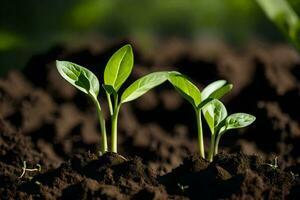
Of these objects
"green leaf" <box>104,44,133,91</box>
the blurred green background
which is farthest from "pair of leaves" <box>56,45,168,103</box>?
the blurred green background

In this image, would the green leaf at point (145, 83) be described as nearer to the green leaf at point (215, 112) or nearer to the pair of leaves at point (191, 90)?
the pair of leaves at point (191, 90)

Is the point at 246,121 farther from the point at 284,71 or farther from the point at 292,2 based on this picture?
the point at 284,71

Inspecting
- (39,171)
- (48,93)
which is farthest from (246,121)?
(48,93)

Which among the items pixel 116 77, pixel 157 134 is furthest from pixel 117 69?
pixel 157 134

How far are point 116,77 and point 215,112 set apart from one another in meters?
0.24

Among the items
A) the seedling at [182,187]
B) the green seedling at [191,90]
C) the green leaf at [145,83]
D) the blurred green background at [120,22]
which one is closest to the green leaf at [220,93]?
the green seedling at [191,90]

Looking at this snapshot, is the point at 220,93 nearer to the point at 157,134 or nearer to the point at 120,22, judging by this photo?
the point at 157,134

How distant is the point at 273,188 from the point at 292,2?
3.48 feet

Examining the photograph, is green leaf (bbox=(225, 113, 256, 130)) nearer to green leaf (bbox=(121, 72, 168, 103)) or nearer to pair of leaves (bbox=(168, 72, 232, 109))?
pair of leaves (bbox=(168, 72, 232, 109))

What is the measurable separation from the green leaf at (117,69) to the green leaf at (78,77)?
35 millimetres

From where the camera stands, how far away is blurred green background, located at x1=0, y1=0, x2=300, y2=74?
2.86 metres

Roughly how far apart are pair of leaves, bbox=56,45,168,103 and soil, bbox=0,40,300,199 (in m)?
0.16

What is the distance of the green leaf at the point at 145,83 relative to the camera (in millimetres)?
1614

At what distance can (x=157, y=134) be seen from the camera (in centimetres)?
238
